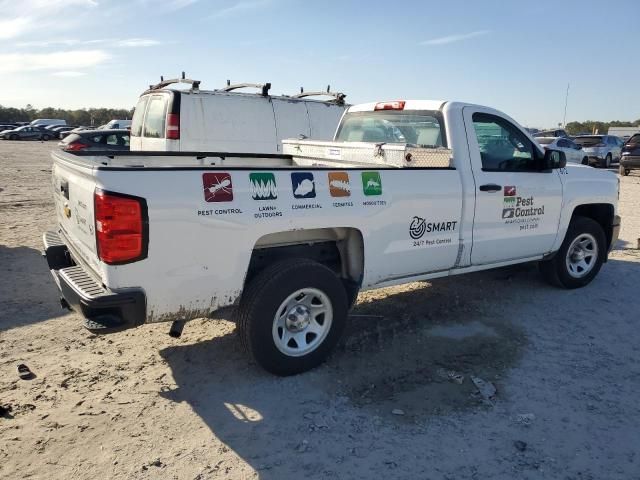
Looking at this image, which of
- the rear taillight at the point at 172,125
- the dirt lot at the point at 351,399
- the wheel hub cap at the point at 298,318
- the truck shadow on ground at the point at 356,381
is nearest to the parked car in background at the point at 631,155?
the dirt lot at the point at 351,399

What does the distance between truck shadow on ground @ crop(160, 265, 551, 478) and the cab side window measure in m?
1.43

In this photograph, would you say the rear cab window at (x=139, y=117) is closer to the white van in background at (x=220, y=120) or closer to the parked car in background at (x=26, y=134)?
the white van in background at (x=220, y=120)

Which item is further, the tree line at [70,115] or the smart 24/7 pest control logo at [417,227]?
the tree line at [70,115]

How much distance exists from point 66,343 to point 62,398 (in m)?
0.90

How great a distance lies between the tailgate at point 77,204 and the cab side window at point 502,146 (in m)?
3.25

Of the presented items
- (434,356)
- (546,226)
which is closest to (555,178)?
(546,226)

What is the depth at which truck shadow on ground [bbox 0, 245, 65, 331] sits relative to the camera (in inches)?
188

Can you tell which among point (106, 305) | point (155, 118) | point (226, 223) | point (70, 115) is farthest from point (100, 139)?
point (70, 115)

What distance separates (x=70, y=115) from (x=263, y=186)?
283ft

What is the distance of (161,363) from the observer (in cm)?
400

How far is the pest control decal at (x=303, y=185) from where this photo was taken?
3.55m

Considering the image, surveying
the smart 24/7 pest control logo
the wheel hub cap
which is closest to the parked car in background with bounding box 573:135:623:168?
the smart 24/7 pest control logo

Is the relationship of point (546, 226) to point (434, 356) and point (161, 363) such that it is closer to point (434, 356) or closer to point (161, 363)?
point (434, 356)

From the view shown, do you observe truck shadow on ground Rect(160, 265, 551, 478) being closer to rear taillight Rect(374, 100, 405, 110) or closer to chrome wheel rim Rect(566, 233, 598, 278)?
chrome wheel rim Rect(566, 233, 598, 278)
